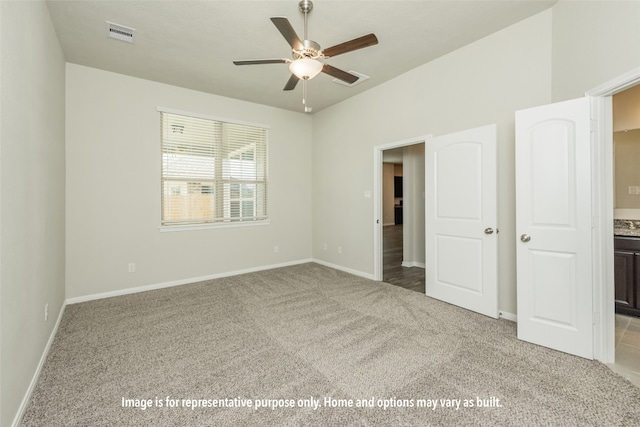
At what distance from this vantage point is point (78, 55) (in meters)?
3.34

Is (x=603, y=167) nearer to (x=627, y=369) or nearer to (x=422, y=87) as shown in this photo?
(x=627, y=369)

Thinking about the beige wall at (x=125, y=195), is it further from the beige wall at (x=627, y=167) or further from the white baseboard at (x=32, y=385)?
the beige wall at (x=627, y=167)

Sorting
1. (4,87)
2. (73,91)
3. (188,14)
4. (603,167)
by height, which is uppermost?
(188,14)

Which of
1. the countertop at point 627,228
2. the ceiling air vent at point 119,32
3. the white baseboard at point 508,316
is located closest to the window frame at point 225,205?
the ceiling air vent at point 119,32

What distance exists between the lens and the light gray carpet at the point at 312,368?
1.65m

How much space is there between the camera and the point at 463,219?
10.6 feet

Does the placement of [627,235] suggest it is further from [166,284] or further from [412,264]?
[166,284]

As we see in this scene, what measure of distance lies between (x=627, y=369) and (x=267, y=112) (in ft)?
17.8

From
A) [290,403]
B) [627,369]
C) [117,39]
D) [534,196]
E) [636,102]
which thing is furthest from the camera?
[636,102]

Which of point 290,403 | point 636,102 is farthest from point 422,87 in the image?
point 290,403

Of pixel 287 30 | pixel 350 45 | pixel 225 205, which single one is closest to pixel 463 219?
pixel 350 45

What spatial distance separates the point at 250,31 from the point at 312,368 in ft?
10.6

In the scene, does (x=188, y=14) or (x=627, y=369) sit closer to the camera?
(x=627, y=369)

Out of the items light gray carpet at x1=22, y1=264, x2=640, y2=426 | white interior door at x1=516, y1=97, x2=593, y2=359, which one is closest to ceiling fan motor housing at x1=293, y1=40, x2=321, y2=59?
white interior door at x1=516, y1=97, x2=593, y2=359
